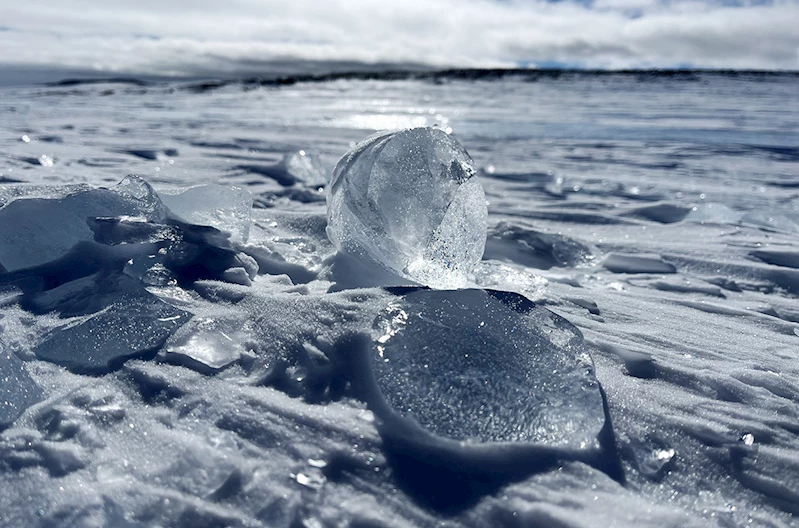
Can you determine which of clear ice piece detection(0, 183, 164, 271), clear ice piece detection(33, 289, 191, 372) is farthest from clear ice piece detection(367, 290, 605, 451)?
clear ice piece detection(0, 183, 164, 271)

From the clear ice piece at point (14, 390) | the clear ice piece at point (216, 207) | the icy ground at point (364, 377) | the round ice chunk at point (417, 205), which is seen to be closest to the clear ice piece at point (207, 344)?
the icy ground at point (364, 377)

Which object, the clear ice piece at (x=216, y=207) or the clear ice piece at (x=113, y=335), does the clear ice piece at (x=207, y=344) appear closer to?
the clear ice piece at (x=113, y=335)

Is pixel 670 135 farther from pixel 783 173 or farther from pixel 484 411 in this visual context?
pixel 484 411

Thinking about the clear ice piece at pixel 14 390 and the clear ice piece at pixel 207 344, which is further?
the clear ice piece at pixel 207 344

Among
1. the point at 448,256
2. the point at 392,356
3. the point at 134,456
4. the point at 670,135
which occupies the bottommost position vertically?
the point at 134,456

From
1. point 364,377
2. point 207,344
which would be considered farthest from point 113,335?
point 364,377

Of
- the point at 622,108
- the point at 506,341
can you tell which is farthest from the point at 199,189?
the point at 622,108
